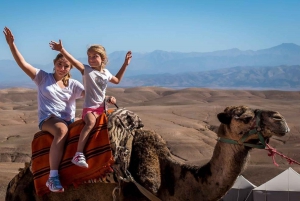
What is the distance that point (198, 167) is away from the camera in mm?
5125

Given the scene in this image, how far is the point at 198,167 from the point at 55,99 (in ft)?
6.03

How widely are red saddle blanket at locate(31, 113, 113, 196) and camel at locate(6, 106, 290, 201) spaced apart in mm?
191

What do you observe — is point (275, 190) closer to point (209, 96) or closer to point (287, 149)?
point (287, 149)

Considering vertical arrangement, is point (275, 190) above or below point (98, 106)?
below

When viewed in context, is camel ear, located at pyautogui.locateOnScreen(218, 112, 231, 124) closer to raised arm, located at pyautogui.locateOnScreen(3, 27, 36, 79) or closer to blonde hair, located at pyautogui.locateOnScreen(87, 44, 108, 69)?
blonde hair, located at pyautogui.locateOnScreen(87, 44, 108, 69)

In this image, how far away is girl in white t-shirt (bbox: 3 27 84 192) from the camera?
5.42 m

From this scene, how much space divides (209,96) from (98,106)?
3372 inches

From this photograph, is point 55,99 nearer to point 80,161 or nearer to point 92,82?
point 92,82

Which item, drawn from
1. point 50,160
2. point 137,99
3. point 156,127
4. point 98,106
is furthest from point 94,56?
point 137,99

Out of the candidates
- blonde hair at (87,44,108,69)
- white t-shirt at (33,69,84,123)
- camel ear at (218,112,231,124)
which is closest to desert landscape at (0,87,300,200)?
white t-shirt at (33,69,84,123)

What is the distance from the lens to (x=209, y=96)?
296ft

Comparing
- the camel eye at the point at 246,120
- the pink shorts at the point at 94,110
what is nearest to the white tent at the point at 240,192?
the pink shorts at the point at 94,110

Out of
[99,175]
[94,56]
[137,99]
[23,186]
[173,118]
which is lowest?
[137,99]

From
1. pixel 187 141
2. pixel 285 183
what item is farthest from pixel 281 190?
pixel 187 141
